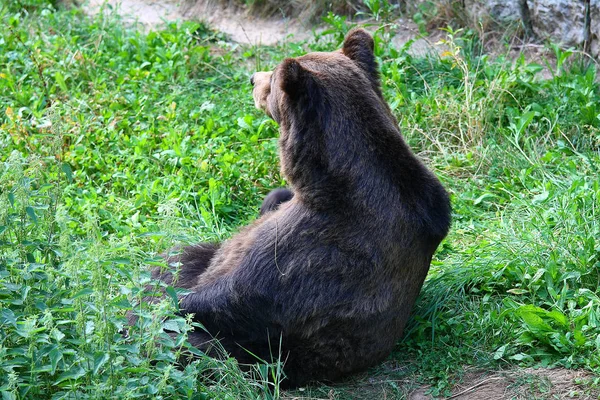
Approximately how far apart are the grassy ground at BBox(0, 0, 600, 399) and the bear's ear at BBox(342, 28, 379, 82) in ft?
4.77

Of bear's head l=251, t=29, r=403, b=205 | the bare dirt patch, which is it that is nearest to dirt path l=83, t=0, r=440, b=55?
bear's head l=251, t=29, r=403, b=205

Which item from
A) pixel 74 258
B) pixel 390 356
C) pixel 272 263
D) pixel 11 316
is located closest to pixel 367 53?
pixel 272 263

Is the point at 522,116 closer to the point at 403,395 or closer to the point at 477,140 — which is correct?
the point at 477,140

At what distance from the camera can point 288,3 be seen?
979 centimetres

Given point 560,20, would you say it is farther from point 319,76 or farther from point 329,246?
point 329,246

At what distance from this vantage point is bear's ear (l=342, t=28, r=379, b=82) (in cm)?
505

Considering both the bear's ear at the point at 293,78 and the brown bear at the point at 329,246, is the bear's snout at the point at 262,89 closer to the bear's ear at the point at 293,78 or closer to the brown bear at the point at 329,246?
the brown bear at the point at 329,246

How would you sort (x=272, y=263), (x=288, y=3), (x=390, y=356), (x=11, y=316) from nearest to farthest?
(x=11, y=316)
(x=272, y=263)
(x=390, y=356)
(x=288, y=3)

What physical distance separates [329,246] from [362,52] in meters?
1.33

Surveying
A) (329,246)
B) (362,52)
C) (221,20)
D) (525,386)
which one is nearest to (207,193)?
(362,52)

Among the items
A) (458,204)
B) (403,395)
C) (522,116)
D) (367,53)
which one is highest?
(367,53)

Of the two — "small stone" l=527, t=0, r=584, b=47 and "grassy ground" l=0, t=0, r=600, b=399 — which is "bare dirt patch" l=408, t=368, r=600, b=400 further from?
"small stone" l=527, t=0, r=584, b=47

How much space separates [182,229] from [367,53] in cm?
201

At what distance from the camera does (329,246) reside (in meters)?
4.50
